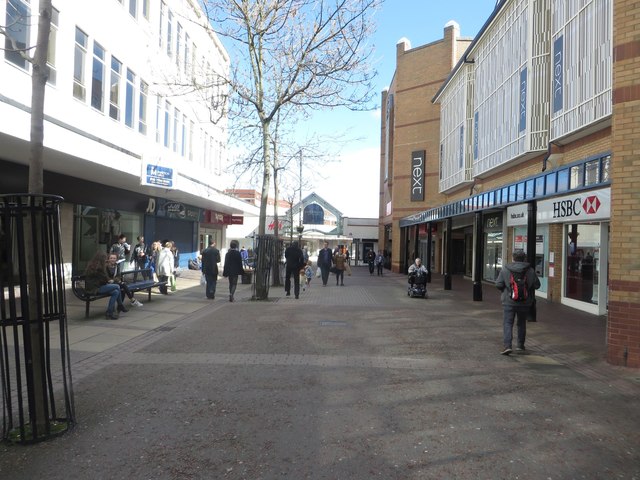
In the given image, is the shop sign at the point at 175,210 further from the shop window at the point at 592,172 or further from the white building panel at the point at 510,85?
the shop window at the point at 592,172

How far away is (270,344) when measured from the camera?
7.96m

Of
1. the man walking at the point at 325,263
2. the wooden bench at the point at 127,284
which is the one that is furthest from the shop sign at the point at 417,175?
the wooden bench at the point at 127,284

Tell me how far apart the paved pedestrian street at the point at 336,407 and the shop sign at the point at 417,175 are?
23526 millimetres

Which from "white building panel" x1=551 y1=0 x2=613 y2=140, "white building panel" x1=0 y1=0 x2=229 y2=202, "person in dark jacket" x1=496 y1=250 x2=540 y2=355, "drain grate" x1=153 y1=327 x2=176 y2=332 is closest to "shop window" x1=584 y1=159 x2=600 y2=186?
"white building panel" x1=551 y1=0 x2=613 y2=140

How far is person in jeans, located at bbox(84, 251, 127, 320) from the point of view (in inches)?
390

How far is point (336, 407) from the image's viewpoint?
495 cm

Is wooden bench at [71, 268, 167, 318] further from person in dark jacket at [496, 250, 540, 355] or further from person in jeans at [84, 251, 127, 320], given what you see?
person in dark jacket at [496, 250, 540, 355]

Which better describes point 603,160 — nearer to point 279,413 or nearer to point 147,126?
point 279,413

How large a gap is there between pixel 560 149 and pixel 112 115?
1329 centimetres

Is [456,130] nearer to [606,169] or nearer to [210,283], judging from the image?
[210,283]

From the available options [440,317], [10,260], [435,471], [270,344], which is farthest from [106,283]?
[435,471]

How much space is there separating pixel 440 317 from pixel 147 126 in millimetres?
13358

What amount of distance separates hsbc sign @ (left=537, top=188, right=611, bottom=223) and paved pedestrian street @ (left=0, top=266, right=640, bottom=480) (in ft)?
7.63

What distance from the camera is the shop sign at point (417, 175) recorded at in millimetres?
32375
